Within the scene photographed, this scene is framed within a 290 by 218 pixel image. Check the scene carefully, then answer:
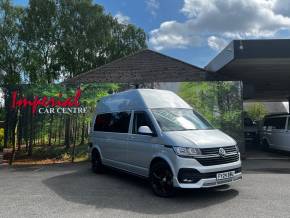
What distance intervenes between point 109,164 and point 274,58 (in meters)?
7.45

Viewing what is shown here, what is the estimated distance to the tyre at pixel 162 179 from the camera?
7309 millimetres

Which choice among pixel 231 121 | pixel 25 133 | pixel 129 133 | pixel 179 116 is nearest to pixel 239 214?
pixel 179 116

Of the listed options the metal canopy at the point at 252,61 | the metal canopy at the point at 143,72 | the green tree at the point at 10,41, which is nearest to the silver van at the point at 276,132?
the metal canopy at the point at 252,61

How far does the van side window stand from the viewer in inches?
320

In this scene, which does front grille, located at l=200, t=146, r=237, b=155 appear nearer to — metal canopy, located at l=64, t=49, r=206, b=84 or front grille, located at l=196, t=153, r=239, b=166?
front grille, located at l=196, t=153, r=239, b=166

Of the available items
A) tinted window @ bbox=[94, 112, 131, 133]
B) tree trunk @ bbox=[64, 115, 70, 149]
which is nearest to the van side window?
tinted window @ bbox=[94, 112, 131, 133]

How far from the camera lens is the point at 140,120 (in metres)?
8.52

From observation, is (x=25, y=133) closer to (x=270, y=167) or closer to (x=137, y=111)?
(x=137, y=111)

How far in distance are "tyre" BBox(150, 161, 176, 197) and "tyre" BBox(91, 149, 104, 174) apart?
3257mm

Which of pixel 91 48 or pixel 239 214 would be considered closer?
pixel 239 214

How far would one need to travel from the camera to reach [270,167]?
Result: 11656 mm

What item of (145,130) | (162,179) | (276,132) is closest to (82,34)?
(276,132)

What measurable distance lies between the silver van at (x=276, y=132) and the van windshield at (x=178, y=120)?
7481mm
